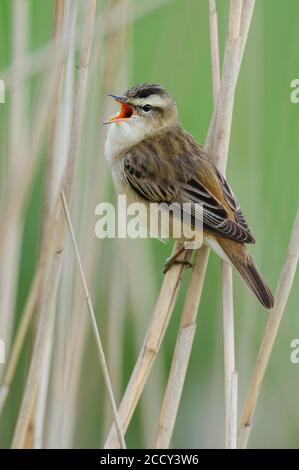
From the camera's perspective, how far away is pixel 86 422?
14.1ft

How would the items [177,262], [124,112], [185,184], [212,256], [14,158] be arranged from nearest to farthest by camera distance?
[14,158] < [177,262] < [185,184] < [124,112] < [212,256]

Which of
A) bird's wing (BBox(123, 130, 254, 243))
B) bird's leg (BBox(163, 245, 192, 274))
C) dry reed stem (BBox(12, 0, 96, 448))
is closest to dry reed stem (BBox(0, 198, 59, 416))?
dry reed stem (BBox(12, 0, 96, 448))

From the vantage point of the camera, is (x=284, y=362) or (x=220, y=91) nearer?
(x=220, y=91)

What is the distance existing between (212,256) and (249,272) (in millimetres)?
1400

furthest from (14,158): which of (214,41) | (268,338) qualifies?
(268,338)

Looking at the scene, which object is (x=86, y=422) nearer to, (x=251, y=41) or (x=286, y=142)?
(x=286, y=142)

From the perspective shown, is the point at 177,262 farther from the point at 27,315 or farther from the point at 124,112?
the point at 124,112

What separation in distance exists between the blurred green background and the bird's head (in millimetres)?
112

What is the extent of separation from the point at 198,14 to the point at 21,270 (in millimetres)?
1867

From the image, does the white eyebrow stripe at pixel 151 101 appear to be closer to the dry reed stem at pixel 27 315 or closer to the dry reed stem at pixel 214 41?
the dry reed stem at pixel 214 41

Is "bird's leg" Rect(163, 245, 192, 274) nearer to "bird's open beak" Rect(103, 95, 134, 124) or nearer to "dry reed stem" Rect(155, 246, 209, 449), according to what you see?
"dry reed stem" Rect(155, 246, 209, 449)

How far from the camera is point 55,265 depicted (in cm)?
298

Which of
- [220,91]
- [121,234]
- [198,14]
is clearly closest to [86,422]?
[121,234]

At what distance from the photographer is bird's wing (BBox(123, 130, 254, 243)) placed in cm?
351
